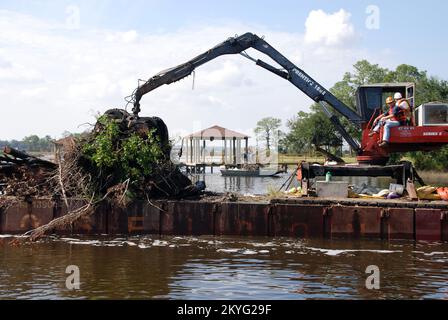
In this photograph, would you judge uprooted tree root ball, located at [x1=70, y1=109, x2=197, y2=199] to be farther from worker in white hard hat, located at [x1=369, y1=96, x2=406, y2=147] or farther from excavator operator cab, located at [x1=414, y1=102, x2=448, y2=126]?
excavator operator cab, located at [x1=414, y1=102, x2=448, y2=126]

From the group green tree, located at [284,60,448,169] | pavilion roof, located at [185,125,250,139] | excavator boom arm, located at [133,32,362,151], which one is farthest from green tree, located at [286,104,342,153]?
excavator boom arm, located at [133,32,362,151]

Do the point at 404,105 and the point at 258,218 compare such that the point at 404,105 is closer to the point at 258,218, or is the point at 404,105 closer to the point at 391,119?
the point at 391,119

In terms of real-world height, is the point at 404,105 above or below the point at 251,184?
above

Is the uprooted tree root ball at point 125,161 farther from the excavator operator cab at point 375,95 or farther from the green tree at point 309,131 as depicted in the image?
the green tree at point 309,131

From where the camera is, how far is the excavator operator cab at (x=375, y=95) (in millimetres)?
20297

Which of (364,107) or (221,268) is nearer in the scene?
(221,268)

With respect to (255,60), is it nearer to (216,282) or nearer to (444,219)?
(444,219)

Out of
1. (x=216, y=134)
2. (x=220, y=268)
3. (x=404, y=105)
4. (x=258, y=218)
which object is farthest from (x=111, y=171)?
(x=216, y=134)

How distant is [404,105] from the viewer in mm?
18703

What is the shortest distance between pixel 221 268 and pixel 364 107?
931 cm

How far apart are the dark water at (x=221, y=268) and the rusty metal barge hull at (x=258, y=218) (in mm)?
428

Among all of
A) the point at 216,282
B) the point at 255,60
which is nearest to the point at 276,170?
the point at 255,60

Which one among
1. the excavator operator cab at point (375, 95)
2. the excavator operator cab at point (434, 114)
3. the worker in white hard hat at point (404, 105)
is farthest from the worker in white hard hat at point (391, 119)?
the excavator operator cab at point (375, 95)
